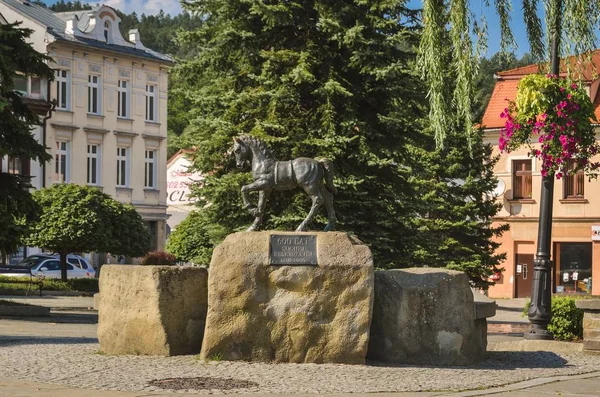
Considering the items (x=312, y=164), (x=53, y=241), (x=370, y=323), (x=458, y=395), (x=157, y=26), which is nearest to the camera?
(x=458, y=395)

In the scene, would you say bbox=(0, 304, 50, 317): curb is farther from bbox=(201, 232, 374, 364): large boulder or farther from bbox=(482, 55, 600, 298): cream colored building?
bbox=(482, 55, 600, 298): cream colored building

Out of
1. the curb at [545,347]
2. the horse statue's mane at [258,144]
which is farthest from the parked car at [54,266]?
the horse statue's mane at [258,144]

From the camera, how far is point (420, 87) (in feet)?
94.3

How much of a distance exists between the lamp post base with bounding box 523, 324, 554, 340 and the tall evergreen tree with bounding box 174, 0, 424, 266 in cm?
791

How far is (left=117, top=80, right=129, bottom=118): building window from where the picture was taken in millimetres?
67625

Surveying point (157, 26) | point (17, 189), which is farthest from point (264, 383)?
point (157, 26)

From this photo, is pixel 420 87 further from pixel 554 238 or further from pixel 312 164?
pixel 554 238

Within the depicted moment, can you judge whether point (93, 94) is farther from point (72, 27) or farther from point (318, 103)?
point (318, 103)

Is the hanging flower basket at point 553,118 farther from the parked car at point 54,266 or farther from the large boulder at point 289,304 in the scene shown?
the parked car at point 54,266

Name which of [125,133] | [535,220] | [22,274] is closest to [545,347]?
[22,274]

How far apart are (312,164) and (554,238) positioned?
1554 inches

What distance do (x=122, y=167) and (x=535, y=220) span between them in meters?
23.9

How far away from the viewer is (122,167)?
6794 cm

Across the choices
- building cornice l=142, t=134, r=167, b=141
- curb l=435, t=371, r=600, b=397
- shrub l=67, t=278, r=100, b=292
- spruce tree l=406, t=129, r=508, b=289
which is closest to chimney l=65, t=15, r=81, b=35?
building cornice l=142, t=134, r=167, b=141
